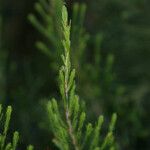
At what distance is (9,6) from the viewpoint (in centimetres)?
247

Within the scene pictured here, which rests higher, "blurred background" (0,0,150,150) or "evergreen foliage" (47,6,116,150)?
"blurred background" (0,0,150,150)

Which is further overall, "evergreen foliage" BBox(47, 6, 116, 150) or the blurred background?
the blurred background

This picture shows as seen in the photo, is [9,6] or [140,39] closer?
[140,39]

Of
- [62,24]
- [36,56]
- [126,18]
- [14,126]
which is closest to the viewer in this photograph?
[62,24]

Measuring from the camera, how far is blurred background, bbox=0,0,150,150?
1.68 metres

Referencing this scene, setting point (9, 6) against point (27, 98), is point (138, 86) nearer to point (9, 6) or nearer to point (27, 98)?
point (27, 98)

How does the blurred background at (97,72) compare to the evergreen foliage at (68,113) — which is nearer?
the evergreen foliage at (68,113)

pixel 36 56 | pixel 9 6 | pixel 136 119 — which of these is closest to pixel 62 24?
pixel 136 119

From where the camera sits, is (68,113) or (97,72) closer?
(68,113)

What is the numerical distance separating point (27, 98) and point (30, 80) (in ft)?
0.44

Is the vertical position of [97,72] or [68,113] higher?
[97,72]

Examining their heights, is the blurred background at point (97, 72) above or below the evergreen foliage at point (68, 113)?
above

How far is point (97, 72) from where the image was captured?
1.69 metres

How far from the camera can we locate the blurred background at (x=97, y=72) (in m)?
1.68
